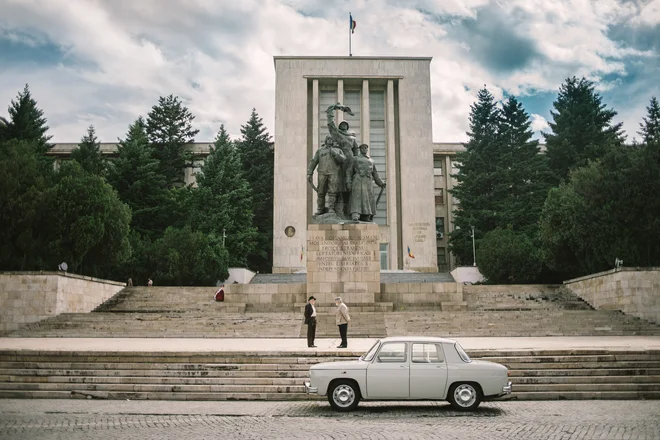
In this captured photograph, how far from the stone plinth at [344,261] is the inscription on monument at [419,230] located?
24493 mm

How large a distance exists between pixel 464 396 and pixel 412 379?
0.77 meters

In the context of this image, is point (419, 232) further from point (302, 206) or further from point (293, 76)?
point (293, 76)

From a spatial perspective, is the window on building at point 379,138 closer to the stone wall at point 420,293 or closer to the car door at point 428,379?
the stone wall at point 420,293

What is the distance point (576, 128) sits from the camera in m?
45.3

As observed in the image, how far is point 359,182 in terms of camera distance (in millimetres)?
20688

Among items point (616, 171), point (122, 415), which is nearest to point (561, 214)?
point (616, 171)

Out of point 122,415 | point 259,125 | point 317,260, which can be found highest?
point 259,125

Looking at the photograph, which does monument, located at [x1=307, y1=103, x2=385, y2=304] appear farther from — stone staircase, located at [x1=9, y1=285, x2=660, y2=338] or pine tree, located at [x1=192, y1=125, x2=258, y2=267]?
pine tree, located at [x1=192, y1=125, x2=258, y2=267]

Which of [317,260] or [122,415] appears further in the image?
[317,260]

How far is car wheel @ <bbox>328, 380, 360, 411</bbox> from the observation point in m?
8.30

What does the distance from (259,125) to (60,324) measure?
3261 cm

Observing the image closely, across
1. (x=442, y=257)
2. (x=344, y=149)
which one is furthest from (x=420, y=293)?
(x=442, y=257)

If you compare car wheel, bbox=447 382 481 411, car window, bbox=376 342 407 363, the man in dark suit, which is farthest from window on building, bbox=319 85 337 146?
car wheel, bbox=447 382 481 411

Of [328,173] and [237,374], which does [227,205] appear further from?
[237,374]
